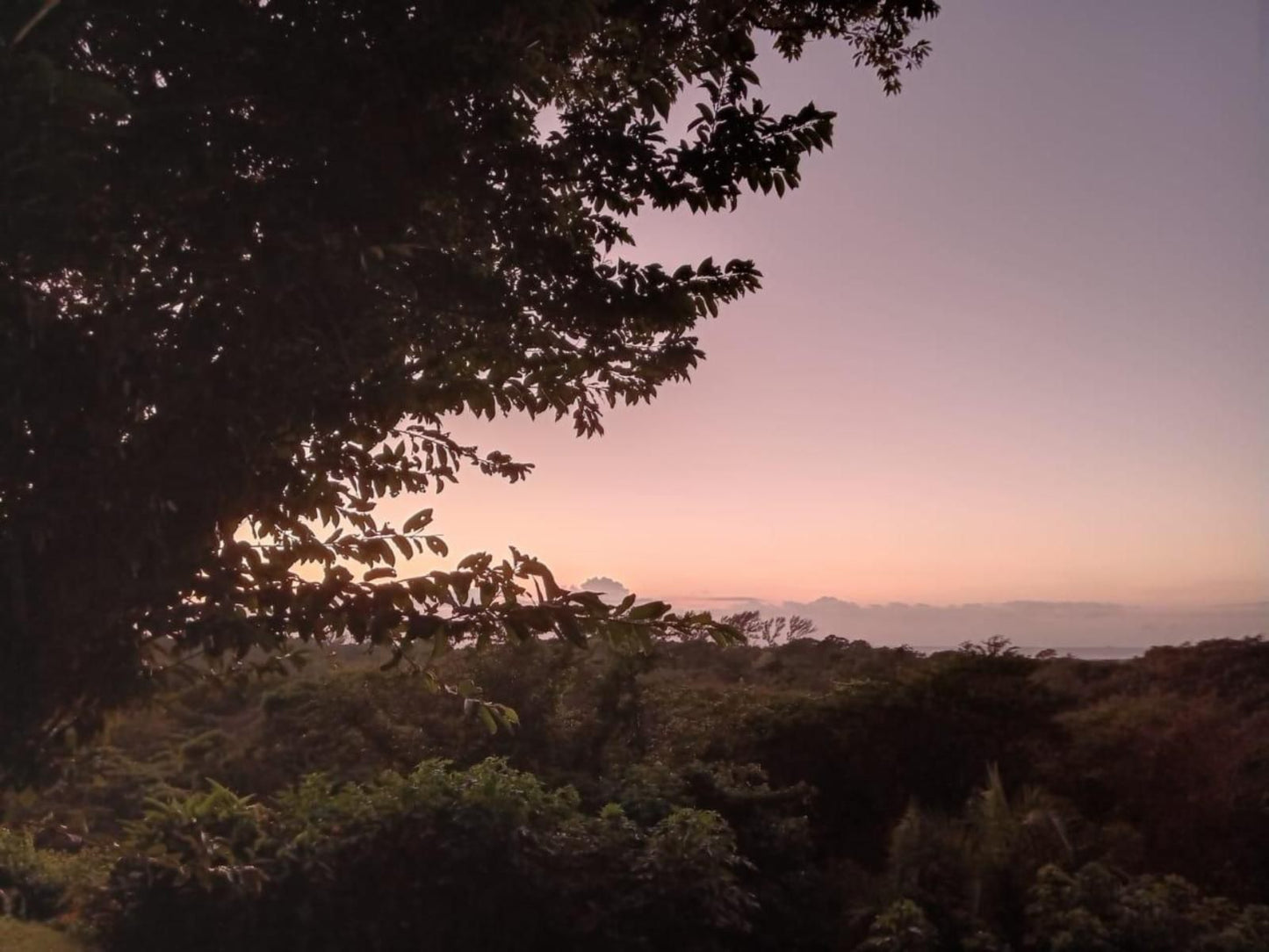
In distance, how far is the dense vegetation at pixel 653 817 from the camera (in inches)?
252

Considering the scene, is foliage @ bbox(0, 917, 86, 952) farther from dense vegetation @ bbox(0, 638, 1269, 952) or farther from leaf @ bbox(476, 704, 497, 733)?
leaf @ bbox(476, 704, 497, 733)

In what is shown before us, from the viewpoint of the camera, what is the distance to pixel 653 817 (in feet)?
25.4

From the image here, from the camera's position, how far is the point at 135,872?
241 inches

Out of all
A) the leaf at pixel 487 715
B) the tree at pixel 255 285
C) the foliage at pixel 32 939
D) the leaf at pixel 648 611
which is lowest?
the foliage at pixel 32 939

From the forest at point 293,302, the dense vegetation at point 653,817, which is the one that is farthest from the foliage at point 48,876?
the forest at point 293,302

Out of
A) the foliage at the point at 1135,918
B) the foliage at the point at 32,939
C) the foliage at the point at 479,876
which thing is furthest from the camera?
the foliage at the point at 479,876

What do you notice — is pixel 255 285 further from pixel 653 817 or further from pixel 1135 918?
pixel 1135 918

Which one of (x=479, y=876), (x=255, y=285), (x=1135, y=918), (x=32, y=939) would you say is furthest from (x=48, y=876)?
(x=1135, y=918)

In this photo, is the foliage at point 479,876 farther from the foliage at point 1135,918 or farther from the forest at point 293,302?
the foliage at point 1135,918

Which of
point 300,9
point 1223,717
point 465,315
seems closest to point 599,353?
point 465,315

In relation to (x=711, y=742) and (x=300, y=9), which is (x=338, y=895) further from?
(x=300, y=9)

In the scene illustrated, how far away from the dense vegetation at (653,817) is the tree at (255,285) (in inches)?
20.3

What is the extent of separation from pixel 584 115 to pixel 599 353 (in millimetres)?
857

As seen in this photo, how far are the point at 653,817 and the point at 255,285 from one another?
5962 mm
